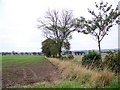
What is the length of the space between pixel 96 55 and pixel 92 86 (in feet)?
32.9

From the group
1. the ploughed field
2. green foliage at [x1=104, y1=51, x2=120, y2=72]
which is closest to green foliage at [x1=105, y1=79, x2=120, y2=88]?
green foliage at [x1=104, y1=51, x2=120, y2=72]

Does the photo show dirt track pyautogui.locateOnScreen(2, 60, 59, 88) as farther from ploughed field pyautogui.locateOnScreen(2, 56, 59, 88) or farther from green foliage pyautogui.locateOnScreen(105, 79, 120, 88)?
green foliage pyautogui.locateOnScreen(105, 79, 120, 88)

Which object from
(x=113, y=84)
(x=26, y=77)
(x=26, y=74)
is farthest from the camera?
(x=26, y=74)

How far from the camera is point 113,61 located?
16875 mm

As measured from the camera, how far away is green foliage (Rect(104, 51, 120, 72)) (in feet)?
52.7

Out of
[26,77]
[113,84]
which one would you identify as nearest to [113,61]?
[113,84]

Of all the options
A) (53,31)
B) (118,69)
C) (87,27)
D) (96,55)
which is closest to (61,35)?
(53,31)

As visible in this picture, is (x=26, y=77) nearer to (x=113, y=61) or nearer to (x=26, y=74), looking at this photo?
(x=26, y=74)

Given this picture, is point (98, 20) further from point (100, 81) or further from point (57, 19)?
point (57, 19)

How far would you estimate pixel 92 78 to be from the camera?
12.5 m

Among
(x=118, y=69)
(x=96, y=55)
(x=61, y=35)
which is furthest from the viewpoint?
(x=61, y=35)

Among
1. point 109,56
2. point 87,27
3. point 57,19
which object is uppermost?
point 57,19

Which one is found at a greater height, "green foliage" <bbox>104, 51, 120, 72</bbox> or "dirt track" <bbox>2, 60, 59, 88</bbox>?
"green foliage" <bbox>104, 51, 120, 72</bbox>

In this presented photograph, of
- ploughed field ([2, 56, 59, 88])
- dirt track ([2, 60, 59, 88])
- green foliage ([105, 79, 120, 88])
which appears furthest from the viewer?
ploughed field ([2, 56, 59, 88])
